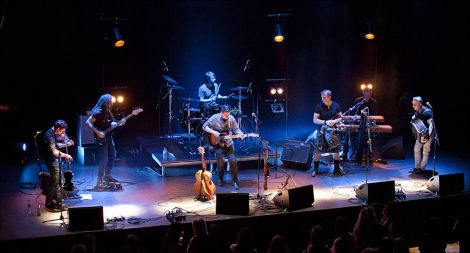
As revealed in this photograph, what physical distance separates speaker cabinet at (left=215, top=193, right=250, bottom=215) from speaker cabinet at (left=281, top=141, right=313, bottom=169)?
3958mm

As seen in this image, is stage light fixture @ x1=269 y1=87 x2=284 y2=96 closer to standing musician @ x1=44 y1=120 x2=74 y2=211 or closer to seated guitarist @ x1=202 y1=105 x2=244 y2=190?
seated guitarist @ x1=202 y1=105 x2=244 y2=190

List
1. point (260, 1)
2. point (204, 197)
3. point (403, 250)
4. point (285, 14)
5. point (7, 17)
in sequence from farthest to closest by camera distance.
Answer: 1. point (260, 1)
2. point (285, 14)
3. point (7, 17)
4. point (204, 197)
5. point (403, 250)

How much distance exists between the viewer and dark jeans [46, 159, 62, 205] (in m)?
9.98

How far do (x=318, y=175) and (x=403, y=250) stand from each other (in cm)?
623

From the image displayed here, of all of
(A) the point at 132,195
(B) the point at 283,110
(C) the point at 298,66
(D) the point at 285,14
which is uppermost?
(D) the point at 285,14

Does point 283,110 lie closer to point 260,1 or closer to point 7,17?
point 260,1

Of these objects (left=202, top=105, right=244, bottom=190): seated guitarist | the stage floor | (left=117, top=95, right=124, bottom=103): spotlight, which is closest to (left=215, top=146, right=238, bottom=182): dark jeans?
(left=202, top=105, right=244, bottom=190): seated guitarist

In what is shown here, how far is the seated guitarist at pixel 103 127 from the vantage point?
11150 mm

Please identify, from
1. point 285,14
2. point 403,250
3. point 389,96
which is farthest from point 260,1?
point 403,250

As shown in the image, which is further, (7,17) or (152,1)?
(152,1)

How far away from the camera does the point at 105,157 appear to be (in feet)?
37.5

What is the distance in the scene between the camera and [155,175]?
42.4ft

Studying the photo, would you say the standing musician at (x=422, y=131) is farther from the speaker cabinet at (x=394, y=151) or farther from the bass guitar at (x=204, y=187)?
the bass guitar at (x=204, y=187)

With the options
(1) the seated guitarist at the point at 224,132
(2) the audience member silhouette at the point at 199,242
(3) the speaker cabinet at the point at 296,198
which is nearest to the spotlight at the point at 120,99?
(1) the seated guitarist at the point at 224,132
